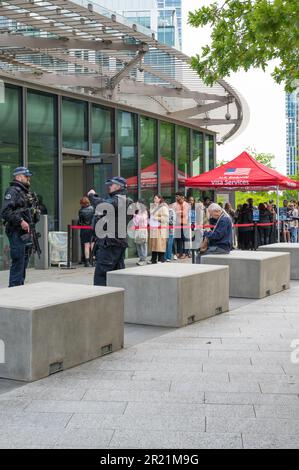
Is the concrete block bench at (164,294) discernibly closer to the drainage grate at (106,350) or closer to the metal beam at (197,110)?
the drainage grate at (106,350)

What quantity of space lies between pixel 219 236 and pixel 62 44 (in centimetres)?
702

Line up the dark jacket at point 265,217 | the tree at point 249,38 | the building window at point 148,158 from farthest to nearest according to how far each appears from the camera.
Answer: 1. the dark jacket at point 265,217
2. the building window at point 148,158
3. the tree at point 249,38

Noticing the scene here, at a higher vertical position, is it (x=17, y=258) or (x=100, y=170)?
(x=100, y=170)

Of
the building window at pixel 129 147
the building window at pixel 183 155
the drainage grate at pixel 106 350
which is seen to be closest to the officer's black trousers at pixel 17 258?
the drainage grate at pixel 106 350

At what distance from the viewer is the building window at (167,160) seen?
23.4m

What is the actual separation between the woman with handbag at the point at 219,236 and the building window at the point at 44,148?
5.67 metres

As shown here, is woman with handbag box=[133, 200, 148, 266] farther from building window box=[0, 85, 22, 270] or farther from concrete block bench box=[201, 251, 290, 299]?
concrete block bench box=[201, 251, 290, 299]

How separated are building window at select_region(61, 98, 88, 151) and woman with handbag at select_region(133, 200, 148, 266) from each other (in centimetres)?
223

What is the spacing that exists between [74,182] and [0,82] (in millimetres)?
4878

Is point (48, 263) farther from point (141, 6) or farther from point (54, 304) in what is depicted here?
point (141, 6)

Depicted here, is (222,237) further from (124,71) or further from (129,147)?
(129,147)

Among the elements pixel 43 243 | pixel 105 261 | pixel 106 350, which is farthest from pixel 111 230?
pixel 43 243

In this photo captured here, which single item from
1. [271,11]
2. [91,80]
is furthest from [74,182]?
[271,11]

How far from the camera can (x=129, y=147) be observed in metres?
21.4
